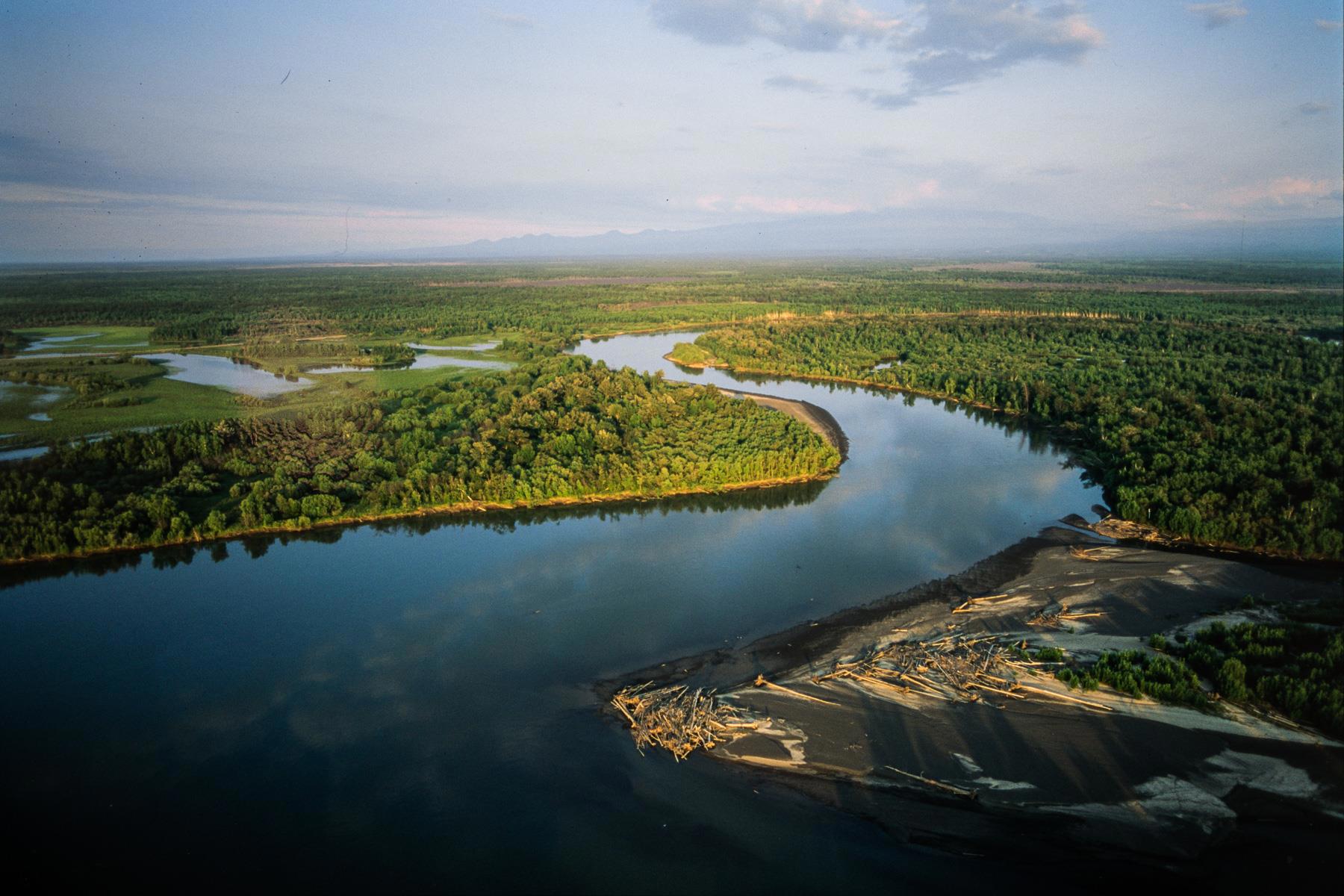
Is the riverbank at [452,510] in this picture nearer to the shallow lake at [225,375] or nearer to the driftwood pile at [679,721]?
the driftwood pile at [679,721]

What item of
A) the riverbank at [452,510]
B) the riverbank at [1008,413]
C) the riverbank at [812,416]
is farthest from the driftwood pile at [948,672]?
the riverbank at [812,416]

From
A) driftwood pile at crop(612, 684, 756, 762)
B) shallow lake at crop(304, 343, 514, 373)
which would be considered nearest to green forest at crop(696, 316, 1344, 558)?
driftwood pile at crop(612, 684, 756, 762)

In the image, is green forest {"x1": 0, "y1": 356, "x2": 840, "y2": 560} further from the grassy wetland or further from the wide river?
the wide river

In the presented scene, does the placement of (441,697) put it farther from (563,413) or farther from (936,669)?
(563,413)

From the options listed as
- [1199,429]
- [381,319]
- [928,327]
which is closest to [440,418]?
[1199,429]

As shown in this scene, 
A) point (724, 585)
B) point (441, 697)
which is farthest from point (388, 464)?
point (724, 585)

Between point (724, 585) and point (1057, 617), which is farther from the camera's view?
point (724, 585)

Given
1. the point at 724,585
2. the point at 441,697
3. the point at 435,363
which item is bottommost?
the point at 441,697
